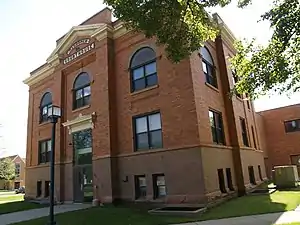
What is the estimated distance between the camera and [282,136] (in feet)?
99.0

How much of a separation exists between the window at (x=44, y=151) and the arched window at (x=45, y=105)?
1994 mm

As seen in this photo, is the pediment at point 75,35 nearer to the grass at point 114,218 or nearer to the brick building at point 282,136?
the grass at point 114,218

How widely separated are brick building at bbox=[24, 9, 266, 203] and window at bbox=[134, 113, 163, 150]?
57 millimetres

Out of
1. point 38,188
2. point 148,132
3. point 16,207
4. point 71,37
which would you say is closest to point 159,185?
point 148,132

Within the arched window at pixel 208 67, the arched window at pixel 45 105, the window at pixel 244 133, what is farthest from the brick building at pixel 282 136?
the arched window at pixel 45 105

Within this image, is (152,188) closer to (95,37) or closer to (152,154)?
(152,154)

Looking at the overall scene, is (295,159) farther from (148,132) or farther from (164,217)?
(164,217)

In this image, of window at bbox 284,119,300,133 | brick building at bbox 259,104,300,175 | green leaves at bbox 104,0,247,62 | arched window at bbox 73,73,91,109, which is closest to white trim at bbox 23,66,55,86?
arched window at bbox 73,73,91,109

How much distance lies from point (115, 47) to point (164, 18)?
10.1m

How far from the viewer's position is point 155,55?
53.2 ft

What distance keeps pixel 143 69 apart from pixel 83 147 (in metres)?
6.85

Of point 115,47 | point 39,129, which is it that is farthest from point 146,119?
point 39,129

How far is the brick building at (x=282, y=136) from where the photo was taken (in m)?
29.3

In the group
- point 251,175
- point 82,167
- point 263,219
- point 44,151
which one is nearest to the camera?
point 263,219
